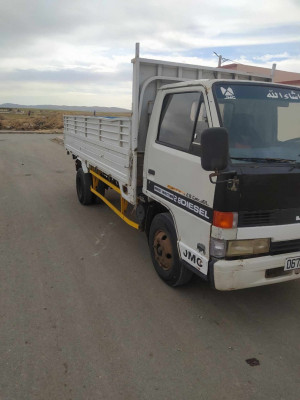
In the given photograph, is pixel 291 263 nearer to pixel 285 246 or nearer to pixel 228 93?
pixel 285 246

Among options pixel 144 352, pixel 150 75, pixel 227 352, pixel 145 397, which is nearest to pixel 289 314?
pixel 227 352

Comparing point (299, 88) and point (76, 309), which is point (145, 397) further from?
point (299, 88)

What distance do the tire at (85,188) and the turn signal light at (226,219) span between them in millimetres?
4492

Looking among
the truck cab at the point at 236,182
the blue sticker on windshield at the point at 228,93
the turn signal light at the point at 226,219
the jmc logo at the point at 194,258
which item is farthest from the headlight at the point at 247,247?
the blue sticker on windshield at the point at 228,93

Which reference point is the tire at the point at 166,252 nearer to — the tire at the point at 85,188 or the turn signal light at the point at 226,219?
the turn signal light at the point at 226,219

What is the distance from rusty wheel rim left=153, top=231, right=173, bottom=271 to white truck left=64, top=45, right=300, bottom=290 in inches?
0.5

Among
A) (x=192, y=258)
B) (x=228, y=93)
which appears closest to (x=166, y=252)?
(x=192, y=258)

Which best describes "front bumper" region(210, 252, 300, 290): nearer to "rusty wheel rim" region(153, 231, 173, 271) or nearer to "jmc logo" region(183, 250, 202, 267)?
"jmc logo" region(183, 250, 202, 267)

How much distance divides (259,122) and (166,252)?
5.69 feet

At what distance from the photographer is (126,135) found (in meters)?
4.39

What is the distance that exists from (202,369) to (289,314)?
1.32m

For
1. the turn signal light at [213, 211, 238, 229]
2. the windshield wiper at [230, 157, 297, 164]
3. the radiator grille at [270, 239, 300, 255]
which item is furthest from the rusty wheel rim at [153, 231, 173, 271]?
the windshield wiper at [230, 157, 297, 164]

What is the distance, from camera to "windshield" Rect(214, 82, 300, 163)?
3020mm

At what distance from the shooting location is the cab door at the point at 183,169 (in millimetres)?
3047
